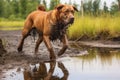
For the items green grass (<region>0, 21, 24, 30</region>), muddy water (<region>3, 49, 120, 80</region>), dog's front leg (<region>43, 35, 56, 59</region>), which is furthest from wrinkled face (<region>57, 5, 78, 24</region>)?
green grass (<region>0, 21, 24, 30</region>)

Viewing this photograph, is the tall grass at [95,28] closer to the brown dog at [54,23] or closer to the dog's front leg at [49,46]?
the brown dog at [54,23]

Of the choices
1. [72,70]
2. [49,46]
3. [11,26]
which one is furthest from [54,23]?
[11,26]

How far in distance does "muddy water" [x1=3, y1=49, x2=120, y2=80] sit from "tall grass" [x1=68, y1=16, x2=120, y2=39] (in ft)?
20.2

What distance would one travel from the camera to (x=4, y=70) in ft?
32.7

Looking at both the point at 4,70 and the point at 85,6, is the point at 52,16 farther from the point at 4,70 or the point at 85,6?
the point at 85,6

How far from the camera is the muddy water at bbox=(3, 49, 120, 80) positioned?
908 cm

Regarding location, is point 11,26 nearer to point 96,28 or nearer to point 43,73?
point 96,28

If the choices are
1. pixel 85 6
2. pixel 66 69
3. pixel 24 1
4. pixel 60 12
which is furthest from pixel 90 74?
pixel 24 1

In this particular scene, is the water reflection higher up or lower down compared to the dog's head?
lower down

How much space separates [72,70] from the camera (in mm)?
10016

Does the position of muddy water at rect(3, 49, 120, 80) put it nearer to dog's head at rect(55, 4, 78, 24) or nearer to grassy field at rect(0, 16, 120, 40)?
dog's head at rect(55, 4, 78, 24)

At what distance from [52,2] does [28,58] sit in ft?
184

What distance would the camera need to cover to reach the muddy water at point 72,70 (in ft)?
29.8

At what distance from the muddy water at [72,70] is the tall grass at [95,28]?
6.15 m
